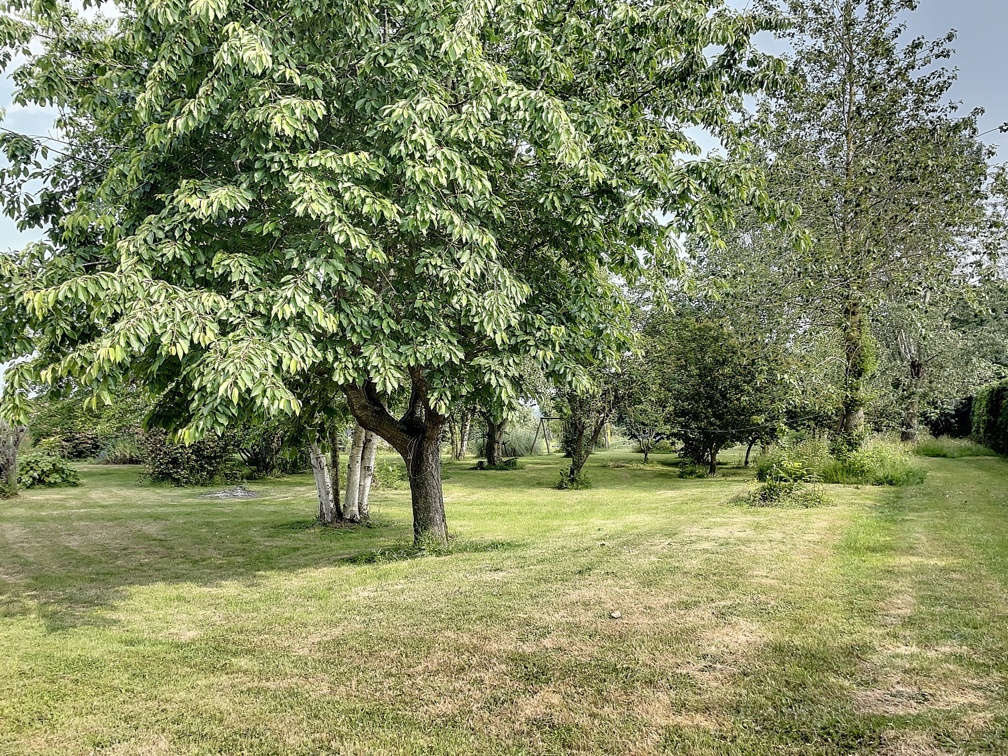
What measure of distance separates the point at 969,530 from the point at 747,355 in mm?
11068

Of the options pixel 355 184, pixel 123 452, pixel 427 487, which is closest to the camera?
pixel 355 184

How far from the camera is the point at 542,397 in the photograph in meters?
15.7

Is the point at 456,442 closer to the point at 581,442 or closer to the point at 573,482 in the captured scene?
the point at 581,442

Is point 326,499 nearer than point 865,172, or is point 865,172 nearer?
point 326,499

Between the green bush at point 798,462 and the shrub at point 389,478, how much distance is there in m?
10.7

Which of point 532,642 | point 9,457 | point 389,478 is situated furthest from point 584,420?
point 9,457

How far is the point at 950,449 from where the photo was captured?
857 inches

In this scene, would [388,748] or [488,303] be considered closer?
[388,748]

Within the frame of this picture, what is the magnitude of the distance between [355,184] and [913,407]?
894 inches

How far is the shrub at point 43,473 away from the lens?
1859 cm

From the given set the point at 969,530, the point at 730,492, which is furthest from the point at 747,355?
the point at 969,530

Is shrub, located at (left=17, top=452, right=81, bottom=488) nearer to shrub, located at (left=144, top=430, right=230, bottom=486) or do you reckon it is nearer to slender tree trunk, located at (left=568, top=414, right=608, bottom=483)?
shrub, located at (left=144, top=430, right=230, bottom=486)

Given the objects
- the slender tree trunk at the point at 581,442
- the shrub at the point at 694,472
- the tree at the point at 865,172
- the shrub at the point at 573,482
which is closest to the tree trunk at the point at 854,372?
the tree at the point at 865,172

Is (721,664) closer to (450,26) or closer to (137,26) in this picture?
(450,26)
